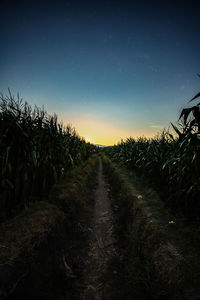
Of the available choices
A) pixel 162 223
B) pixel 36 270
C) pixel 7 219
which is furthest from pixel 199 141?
pixel 7 219

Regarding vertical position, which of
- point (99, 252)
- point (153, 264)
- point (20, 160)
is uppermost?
point (20, 160)

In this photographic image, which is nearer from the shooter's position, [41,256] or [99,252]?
[41,256]

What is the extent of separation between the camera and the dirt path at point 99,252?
209 centimetres

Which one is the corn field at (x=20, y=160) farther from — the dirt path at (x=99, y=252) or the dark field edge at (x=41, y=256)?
the dirt path at (x=99, y=252)

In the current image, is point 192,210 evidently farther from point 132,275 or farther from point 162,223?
point 132,275

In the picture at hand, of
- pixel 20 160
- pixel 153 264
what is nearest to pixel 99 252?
pixel 153 264

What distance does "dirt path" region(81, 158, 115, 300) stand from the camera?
82.3 inches

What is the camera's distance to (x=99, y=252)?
2.88m

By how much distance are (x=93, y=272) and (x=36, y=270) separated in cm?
110

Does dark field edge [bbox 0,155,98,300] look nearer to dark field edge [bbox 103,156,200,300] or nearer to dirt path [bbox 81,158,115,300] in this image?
dirt path [bbox 81,158,115,300]

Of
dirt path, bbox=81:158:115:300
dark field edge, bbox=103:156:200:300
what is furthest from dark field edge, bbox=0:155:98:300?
dark field edge, bbox=103:156:200:300

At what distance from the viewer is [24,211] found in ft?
9.33

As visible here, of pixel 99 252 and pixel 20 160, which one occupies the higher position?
pixel 20 160

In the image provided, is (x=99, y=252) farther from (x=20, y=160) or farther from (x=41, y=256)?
(x=20, y=160)
